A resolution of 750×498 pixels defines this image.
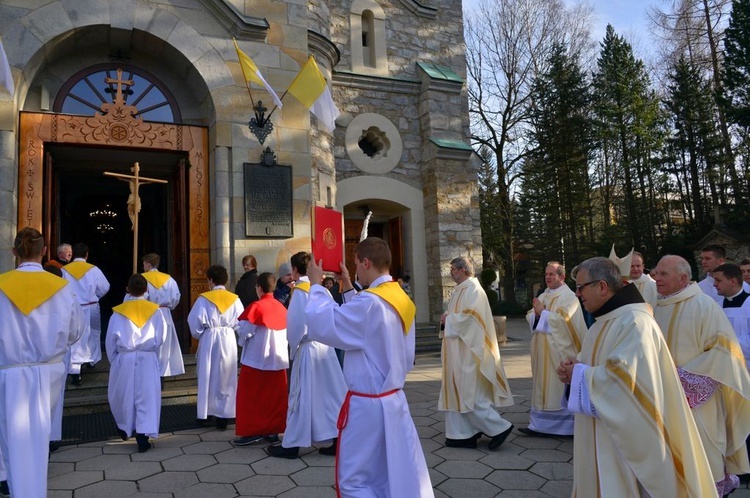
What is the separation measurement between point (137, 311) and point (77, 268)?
258 centimetres

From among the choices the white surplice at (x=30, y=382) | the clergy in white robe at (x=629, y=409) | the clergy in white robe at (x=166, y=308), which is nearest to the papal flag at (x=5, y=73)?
the clergy in white robe at (x=166, y=308)

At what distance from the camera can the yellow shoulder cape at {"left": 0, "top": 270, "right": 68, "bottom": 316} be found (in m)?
3.86

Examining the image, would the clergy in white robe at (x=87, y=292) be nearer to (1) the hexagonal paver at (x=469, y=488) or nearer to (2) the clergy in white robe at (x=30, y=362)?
(2) the clergy in white robe at (x=30, y=362)

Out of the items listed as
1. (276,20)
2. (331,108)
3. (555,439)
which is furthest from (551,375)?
(276,20)

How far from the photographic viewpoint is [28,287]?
3.93 m

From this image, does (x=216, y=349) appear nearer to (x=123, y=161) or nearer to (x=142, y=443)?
(x=142, y=443)

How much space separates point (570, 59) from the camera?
1048 inches

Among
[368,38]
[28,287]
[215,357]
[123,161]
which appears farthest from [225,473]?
[368,38]

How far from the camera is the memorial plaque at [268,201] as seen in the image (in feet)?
30.0

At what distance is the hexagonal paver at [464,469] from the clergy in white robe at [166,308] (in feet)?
12.7

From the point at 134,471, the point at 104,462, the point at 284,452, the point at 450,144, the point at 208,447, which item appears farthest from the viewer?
the point at 450,144

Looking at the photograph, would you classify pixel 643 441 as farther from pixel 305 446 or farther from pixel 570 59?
pixel 570 59

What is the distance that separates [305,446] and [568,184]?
77.2 feet

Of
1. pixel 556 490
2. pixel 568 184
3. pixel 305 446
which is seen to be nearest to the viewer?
pixel 556 490
